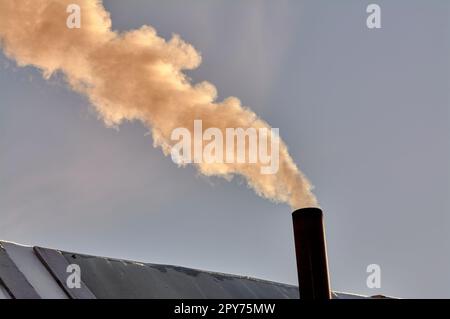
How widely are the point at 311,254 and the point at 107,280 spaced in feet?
12.0

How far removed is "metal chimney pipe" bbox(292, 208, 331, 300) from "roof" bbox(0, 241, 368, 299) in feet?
7.95

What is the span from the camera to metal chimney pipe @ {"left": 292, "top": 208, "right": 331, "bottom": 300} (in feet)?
34.4

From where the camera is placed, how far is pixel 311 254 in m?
10.7
